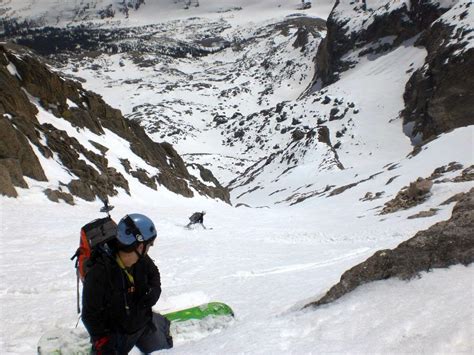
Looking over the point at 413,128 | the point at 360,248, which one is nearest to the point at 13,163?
the point at 360,248

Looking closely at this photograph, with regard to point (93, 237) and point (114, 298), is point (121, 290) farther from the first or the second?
point (93, 237)

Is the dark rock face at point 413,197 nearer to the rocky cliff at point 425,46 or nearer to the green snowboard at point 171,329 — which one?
the green snowboard at point 171,329

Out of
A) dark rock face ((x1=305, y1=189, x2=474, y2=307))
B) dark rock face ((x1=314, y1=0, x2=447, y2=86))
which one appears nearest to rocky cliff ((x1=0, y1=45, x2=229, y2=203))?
dark rock face ((x1=305, y1=189, x2=474, y2=307))

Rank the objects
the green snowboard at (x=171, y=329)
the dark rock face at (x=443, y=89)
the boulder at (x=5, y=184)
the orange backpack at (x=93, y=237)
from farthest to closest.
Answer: the dark rock face at (x=443, y=89) < the boulder at (x=5, y=184) < the green snowboard at (x=171, y=329) < the orange backpack at (x=93, y=237)

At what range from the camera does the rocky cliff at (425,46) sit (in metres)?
64.6

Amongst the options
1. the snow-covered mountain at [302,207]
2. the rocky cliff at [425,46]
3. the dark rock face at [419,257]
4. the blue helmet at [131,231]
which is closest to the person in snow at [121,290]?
the blue helmet at [131,231]

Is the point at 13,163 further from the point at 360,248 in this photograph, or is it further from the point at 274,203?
the point at 274,203

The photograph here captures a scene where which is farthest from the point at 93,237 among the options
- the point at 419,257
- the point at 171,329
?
the point at 419,257

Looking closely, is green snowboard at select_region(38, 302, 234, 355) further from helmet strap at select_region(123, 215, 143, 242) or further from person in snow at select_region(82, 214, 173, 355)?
helmet strap at select_region(123, 215, 143, 242)

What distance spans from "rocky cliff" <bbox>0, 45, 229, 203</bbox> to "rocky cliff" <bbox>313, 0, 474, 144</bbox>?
1666 inches

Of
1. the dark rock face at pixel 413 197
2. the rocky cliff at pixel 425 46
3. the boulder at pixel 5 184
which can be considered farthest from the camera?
the rocky cliff at pixel 425 46

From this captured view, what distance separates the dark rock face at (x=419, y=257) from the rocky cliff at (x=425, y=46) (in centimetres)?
6321

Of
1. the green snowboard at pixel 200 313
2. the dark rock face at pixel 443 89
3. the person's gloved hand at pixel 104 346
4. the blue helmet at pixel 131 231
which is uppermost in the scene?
the blue helmet at pixel 131 231

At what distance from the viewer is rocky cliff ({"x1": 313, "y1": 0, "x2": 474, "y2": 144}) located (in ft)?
212
